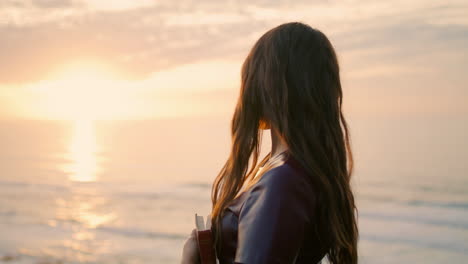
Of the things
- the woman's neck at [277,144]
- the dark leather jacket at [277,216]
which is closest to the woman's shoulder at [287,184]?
the dark leather jacket at [277,216]

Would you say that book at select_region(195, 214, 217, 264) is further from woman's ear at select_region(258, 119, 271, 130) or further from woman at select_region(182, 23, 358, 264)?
woman's ear at select_region(258, 119, 271, 130)

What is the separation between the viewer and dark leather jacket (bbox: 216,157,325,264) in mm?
1320

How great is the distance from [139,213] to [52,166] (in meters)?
29.4

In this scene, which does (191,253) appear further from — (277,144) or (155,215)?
(155,215)

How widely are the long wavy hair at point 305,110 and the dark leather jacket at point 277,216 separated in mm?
84

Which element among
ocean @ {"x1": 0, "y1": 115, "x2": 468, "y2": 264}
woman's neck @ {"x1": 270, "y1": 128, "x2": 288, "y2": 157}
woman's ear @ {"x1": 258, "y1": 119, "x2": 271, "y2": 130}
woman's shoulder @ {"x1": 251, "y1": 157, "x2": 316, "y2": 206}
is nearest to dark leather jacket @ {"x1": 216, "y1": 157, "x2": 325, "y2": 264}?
woman's shoulder @ {"x1": 251, "y1": 157, "x2": 316, "y2": 206}

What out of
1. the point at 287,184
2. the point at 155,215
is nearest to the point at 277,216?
the point at 287,184

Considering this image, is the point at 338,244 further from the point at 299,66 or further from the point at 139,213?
the point at 139,213

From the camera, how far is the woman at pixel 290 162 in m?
1.34

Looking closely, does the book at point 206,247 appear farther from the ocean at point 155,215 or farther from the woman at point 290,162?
the ocean at point 155,215

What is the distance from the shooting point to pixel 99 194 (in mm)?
28547

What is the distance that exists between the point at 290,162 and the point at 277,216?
0.18 m

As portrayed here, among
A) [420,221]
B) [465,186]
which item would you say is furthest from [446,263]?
[465,186]

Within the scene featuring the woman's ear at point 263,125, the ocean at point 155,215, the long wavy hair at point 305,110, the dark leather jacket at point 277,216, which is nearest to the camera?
the dark leather jacket at point 277,216
